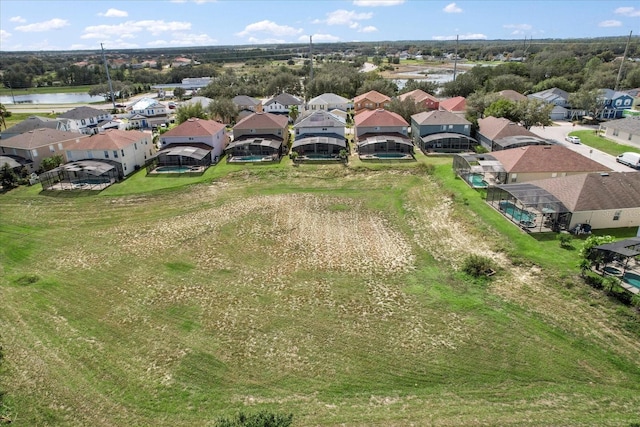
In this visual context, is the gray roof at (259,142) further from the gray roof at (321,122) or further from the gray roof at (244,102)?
the gray roof at (244,102)

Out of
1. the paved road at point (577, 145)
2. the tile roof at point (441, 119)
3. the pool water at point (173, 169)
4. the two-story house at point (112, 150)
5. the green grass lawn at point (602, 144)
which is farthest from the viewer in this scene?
the tile roof at point (441, 119)

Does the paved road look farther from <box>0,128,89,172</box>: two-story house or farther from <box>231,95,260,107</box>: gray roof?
<box>0,128,89,172</box>: two-story house

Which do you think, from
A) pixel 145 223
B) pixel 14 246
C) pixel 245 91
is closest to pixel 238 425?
pixel 145 223

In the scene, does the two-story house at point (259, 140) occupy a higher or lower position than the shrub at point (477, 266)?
higher

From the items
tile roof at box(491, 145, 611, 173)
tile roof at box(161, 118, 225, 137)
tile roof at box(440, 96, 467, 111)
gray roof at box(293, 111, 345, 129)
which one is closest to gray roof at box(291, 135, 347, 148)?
gray roof at box(293, 111, 345, 129)

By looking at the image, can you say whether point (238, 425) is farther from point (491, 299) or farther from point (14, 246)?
point (14, 246)

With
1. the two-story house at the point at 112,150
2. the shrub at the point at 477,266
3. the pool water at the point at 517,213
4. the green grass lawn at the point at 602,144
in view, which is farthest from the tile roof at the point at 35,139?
the green grass lawn at the point at 602,144

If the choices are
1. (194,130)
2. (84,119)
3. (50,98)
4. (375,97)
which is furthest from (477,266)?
(50,98)
